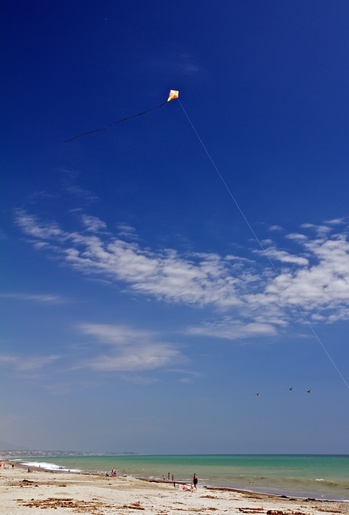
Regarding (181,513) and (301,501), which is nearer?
(181,513)

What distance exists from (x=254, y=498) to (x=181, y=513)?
14728mm

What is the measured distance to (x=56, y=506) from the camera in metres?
22.8

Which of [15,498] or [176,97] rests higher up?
[176,97]

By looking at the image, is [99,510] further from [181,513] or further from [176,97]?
[176,97]

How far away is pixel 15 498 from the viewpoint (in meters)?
26.0

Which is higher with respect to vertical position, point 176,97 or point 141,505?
point 176,97

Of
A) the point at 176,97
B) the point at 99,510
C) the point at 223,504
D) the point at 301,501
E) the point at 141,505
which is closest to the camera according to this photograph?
the point at 176,97

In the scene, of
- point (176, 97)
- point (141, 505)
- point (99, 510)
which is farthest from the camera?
point (141, 505)

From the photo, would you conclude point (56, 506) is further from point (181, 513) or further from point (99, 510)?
point (181, 513)

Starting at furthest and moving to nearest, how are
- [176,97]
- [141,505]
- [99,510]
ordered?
[141,505], [99,510], [176,97]

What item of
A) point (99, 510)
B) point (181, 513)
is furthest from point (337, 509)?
point (99, 510)

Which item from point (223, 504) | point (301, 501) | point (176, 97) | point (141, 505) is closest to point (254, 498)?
point (301, 501)

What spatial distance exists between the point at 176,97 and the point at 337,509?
27213mm

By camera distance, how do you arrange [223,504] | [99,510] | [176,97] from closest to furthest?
[176,97] → [99,510] → [223,504]
